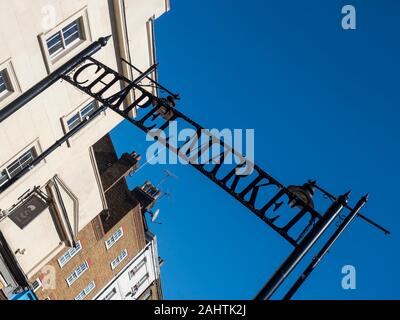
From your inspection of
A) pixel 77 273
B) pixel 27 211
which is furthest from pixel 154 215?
pixel 27 211

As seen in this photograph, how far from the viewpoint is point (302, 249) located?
8.61 metres

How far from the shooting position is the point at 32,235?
863 inches

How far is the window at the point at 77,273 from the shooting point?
115 ft

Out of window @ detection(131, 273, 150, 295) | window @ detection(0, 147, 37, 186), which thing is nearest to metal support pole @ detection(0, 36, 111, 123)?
window @ detection(0, 147, 37, 186)

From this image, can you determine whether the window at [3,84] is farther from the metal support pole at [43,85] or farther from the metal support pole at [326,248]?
the metal support pole at [326,248]

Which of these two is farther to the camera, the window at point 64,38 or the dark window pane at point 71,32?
the dark window pane at point 71,32

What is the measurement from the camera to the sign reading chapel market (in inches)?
776

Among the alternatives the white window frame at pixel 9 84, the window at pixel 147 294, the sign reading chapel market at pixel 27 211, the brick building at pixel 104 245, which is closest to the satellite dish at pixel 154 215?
the brick building at pixel 104 245

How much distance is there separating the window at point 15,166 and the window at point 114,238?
839 inches

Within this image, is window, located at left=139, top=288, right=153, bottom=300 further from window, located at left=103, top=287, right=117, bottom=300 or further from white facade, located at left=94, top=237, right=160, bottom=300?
window, located at left=103, top=287, right=117, bottom=300

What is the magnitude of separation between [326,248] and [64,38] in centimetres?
1183
